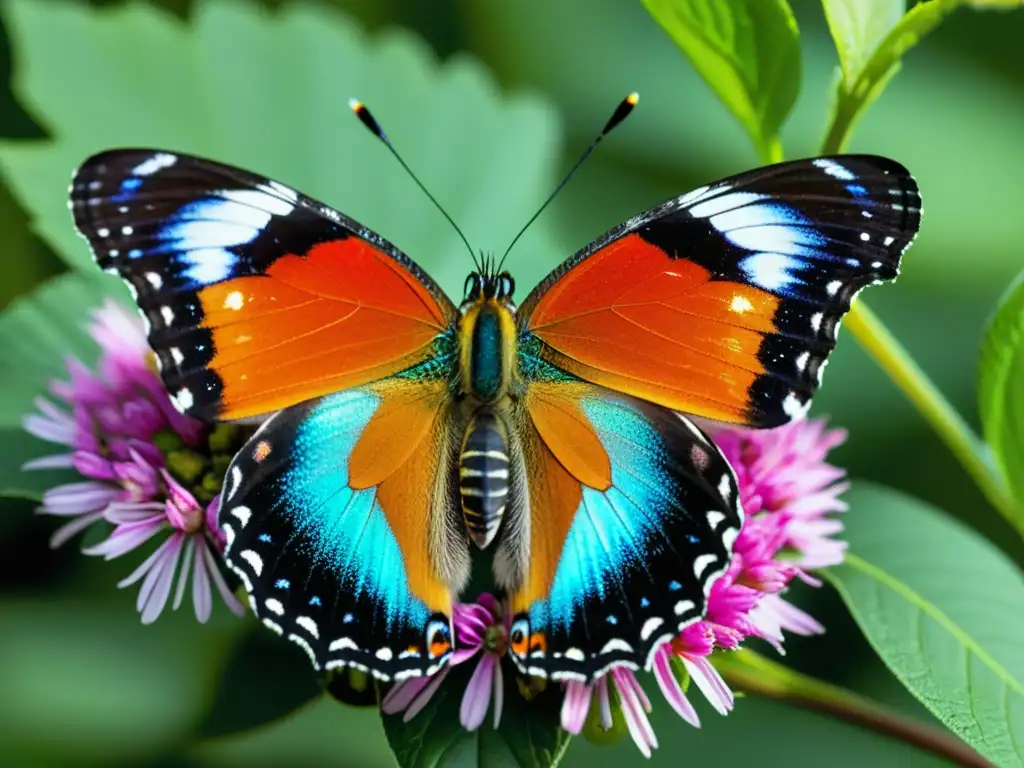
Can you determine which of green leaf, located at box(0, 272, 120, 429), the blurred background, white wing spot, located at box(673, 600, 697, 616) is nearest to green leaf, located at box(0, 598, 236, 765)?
the blurred background

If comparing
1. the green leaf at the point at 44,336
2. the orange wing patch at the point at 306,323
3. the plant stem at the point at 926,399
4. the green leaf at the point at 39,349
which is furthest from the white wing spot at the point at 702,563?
the green leaf at the point at 44,336

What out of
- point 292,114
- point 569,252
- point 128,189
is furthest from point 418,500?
point 569,252

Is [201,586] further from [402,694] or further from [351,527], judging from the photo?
[402,694]

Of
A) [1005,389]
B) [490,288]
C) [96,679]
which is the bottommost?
[96,679]

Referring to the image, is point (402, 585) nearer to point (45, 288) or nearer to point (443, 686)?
point (443, 686)

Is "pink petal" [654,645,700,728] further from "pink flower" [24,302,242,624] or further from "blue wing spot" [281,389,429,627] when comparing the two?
"pink flower" [24,302,242,624]

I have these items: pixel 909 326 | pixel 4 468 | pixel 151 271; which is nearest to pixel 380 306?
pixel 151 271

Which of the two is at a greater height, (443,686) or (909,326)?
(909,326)
